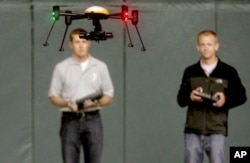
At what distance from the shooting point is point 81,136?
204 inches

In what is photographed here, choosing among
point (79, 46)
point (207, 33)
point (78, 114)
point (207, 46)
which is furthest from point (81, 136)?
point (207, 33)

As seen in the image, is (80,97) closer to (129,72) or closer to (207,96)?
(129,72)

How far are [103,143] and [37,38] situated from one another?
1012 millimetres

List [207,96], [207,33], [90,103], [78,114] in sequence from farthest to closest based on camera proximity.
→ [207,33], [90,103], [78,114], [207,96]

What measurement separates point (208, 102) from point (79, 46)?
1.20 m

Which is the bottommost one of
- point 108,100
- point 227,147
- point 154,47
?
point 227,147

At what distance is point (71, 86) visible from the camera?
538cm

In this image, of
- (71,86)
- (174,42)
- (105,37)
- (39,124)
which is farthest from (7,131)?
(174,42)

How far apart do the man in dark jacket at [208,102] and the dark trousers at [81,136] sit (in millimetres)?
690

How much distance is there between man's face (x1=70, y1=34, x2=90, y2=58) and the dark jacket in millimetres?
844

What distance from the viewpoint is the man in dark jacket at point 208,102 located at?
491 cm

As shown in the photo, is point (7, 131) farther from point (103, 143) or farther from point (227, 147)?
point (227, 147)

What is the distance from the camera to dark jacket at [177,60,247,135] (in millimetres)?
4949

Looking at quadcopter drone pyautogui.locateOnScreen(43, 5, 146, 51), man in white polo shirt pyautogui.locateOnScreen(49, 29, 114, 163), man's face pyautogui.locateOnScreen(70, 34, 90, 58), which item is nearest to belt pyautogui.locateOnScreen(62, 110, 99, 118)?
man in white polo shirt pyautogui.locateOnScreen(49, 29, 114, 163)
